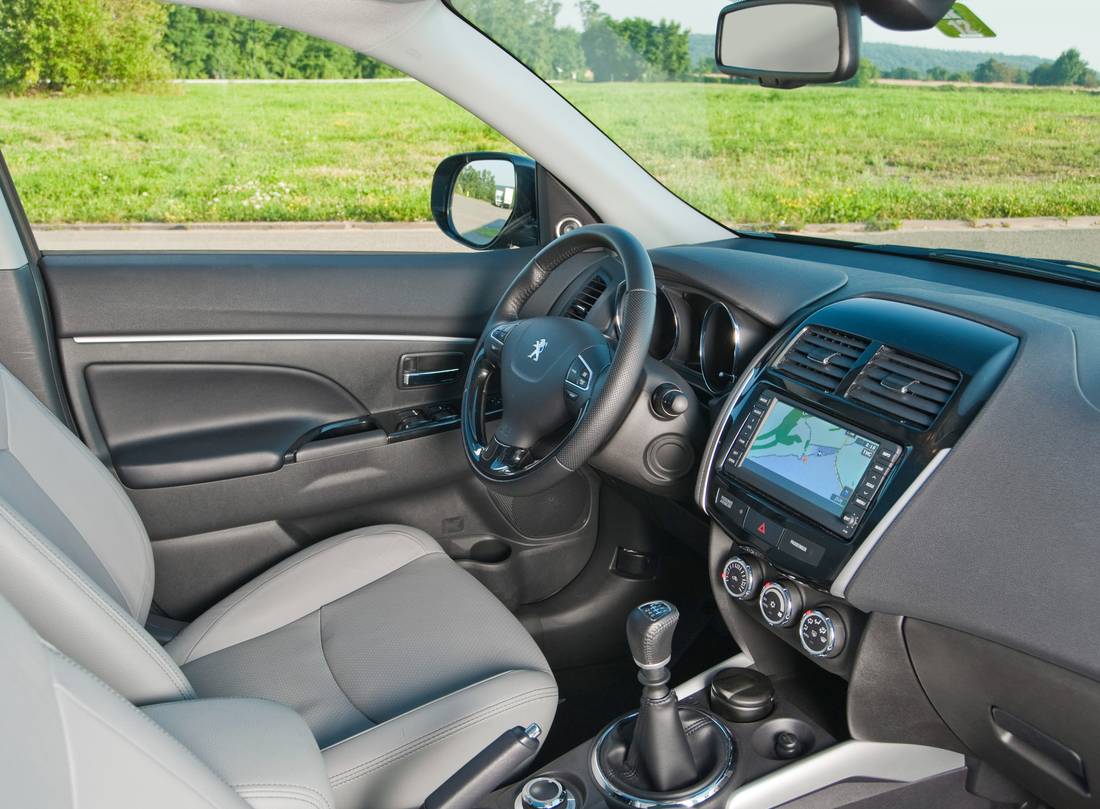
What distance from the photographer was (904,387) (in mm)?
1466

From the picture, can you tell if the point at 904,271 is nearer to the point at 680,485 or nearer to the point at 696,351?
the point at 696,351

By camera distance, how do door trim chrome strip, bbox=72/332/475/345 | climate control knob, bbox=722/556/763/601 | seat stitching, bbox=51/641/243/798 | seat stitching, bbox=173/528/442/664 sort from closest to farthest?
seat stitching, bbox=51/641/243/798
climate control knob, bbox=722/556/763/601
seat stitching, bbox=173/528/442/664
door trim chrome strip, bbox=72/332/475/345

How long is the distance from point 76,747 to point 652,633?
2.82ft

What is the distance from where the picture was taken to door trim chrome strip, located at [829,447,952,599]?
1.38 metres

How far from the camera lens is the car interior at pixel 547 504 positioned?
1.26 metres

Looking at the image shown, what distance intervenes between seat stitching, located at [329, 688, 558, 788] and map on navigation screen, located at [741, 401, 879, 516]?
1.60 ft

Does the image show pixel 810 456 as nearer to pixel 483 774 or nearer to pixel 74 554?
pixel 483 774

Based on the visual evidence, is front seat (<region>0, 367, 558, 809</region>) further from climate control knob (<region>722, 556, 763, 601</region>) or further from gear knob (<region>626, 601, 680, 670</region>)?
climate control knob (<region>722, 556, 763, 601</region>)

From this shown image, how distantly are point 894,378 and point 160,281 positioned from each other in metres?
1.56

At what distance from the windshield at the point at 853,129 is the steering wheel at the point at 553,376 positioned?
46 cm

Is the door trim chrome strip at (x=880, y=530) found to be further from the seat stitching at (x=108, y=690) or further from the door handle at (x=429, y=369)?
the door handle at (x=429, y=369)

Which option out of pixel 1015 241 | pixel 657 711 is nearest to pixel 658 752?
pixel 657 711

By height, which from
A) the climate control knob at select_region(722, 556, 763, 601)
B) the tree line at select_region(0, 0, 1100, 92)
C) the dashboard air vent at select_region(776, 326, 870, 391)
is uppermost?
the tree line at select_region(0, 0, 1100, 92)

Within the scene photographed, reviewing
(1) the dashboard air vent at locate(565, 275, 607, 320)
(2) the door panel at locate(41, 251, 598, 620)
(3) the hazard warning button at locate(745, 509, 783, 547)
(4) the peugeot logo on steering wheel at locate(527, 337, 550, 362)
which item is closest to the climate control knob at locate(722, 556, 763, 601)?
(3) the hazard warning button at locate(745, 509, 783, 547)
